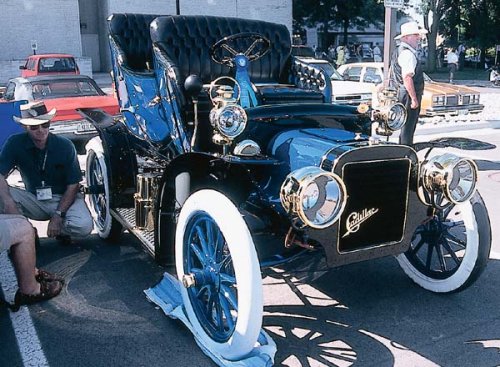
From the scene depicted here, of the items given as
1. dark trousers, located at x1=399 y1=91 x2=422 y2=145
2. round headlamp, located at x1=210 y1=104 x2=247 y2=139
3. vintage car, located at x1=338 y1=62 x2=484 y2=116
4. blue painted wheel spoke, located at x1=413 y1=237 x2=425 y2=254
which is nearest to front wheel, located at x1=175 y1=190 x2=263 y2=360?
round headlamp, located at x1=210 y1=104 x2=247 y2=139

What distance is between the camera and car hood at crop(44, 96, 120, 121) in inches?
327

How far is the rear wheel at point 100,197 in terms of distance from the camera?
4617mm

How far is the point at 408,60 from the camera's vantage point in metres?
6.29

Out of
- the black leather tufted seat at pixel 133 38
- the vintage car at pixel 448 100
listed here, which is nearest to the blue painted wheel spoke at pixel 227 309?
the black leather tufted seat at pixel 133 38

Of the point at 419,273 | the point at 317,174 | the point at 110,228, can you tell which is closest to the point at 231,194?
the point at 317,174

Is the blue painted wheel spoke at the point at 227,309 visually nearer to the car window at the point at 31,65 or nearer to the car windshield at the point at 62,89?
the car windshield at the point at 62,89

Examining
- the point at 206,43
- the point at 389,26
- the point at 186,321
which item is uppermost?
the point at 389,26

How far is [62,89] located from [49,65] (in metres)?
9.30

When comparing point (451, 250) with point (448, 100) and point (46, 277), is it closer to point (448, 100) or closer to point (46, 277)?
point (46, 277)

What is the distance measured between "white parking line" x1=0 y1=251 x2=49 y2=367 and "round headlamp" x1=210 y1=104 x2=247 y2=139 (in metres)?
1.57

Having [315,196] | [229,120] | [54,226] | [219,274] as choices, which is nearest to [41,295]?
[54,226]

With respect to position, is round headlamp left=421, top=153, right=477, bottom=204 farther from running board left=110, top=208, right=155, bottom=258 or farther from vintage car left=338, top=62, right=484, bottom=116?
vintage car left=338, top=62, right=484, bottom=116

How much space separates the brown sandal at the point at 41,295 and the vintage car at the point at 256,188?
64cm

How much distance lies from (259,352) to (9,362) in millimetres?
1358
